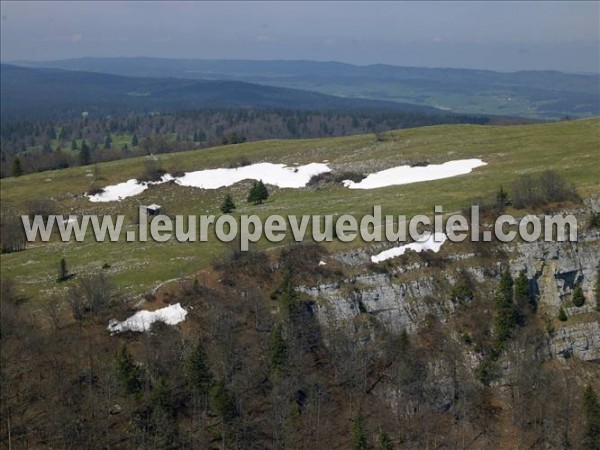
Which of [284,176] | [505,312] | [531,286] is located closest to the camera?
[505,312]

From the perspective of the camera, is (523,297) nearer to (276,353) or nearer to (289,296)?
(289,296)

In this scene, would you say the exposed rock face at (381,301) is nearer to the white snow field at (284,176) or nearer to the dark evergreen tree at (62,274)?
the dark evergreen tree at (62,274)

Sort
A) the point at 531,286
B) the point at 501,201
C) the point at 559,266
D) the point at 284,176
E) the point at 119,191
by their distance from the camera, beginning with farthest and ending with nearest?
the point at 119,191 < the point at 284,176 < the point at 501,201 < the point at 559,266 < the point at 531,286

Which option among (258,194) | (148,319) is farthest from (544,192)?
(148,319)

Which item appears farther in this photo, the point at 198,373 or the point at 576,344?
the point at 576,344

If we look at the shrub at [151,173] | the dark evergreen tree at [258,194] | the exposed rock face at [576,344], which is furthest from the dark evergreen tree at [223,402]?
the shrub at [151,173]

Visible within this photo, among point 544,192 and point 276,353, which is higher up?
point 544,192

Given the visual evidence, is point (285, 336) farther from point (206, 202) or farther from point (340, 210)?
point (206, 202)
